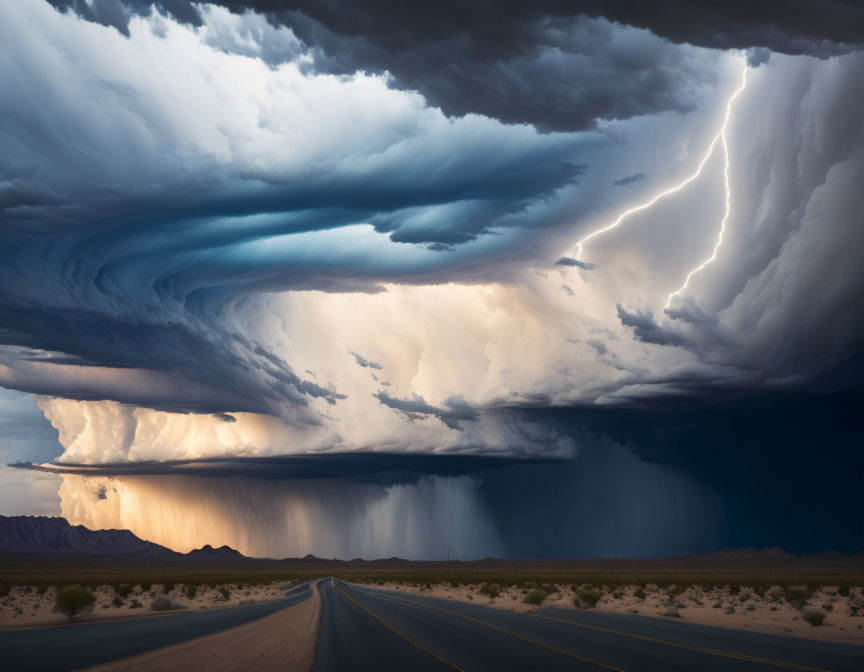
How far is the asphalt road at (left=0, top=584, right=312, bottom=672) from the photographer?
25.9 meters

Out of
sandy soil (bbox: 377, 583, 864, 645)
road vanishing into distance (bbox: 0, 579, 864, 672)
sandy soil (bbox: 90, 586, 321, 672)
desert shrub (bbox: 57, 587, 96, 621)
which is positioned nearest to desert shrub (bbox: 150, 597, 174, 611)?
desert shrub (bbox: 57, 587, 96, 621)

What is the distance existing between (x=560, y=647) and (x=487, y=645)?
100 inches

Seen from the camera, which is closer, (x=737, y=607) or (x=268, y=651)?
(x=268, y=651)

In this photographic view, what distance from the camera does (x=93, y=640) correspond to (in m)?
33.3

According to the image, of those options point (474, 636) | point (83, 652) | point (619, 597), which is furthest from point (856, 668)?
point (619, 597)

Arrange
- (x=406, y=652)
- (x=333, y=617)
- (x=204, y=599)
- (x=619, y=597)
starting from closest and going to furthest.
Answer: (x=406, y=652)
(x=333, y=617)
(x=619, y=597)
(x=204, y=599)

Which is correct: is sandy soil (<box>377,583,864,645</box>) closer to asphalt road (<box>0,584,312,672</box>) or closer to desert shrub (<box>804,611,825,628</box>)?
desert shrub (<box>804,611,825,628</box>)

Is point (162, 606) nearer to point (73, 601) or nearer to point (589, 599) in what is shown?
point (73, 601)

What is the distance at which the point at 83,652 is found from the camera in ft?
94.0

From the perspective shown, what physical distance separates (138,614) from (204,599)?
27.4 meters

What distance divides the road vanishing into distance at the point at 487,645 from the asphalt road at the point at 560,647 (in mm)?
30

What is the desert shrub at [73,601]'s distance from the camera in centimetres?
4644

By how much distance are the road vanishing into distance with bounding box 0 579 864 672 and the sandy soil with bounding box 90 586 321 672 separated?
0.71 metres

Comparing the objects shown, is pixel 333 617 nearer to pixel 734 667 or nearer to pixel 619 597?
pixel 734 667
